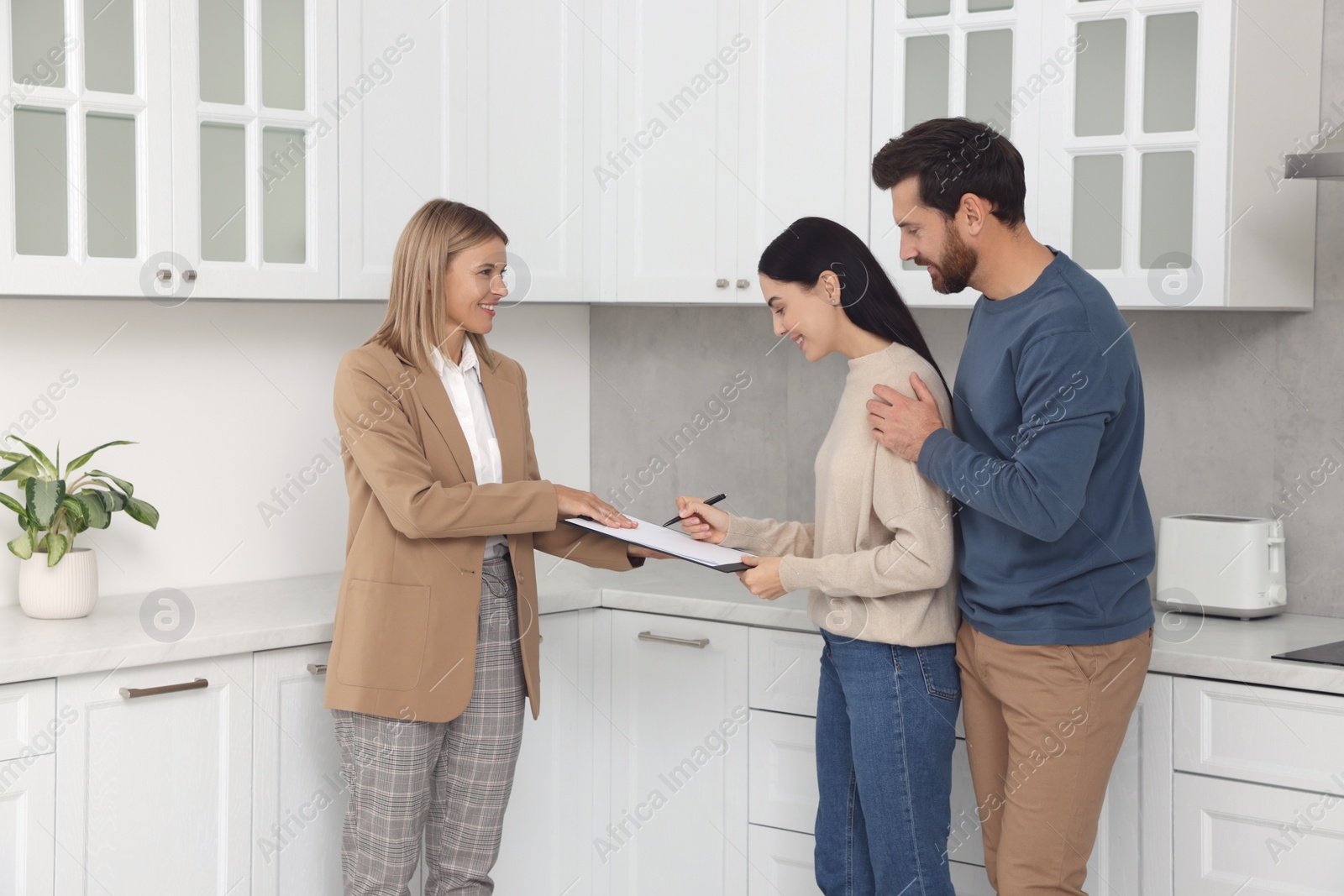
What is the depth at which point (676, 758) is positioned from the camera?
103 inches

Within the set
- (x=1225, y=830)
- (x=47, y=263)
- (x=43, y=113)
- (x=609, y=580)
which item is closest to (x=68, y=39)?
(x=43, y=113)

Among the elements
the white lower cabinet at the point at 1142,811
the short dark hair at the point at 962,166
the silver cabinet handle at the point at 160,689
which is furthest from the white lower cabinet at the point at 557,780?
the short dark hair at the point at 962,166

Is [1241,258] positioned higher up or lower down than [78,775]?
higher up

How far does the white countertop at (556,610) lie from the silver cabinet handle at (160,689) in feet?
0.14

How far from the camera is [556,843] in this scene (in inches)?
105

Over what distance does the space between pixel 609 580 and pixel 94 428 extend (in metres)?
1.07

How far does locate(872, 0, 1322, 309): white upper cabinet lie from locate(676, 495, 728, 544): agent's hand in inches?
30.7

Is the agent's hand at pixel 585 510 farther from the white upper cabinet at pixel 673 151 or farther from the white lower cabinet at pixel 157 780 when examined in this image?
the white upper cabinet at pixel 673 151

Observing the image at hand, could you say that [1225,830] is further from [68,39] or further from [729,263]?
[68,39]

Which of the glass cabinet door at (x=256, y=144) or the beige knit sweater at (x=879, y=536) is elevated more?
the glass cabinet door at (x=256, y=144)

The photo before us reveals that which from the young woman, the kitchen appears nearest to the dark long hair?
the young woman

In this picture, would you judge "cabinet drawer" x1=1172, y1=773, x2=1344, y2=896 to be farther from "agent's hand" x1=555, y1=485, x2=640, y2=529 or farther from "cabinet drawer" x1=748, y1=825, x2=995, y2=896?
"agent's hand" x1=555, y1=485, x2=640, y2=529

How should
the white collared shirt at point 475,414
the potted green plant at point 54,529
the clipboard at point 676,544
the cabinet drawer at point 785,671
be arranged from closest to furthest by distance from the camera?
the clipboard at point 676,544 < the white collared shirt at point 475,414 < the potted green plant at point 54,529 < the cabinet drawer at point 785,671

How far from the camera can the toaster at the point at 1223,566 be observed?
2301 mm
